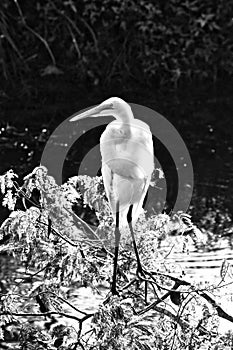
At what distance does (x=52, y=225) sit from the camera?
2.67m

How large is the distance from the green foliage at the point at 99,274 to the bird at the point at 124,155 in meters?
0.21

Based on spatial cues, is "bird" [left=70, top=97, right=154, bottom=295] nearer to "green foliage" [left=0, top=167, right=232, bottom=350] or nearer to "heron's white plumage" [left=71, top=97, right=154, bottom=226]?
"heron's white plumage" [left=71, top=97, right=154, bottom=226]

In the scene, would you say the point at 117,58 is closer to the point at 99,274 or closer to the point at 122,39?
the point at 122,39

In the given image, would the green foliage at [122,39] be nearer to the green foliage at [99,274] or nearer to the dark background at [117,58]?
the dark background at [117,58]

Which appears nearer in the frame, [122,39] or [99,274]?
[99,274]

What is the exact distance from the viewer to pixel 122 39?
6992mm

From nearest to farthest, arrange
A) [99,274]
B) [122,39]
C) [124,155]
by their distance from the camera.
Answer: [124,155] < [99,274] < [122,39]

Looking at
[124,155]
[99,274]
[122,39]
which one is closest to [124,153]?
[124,155]

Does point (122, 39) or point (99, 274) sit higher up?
point (122, 39)

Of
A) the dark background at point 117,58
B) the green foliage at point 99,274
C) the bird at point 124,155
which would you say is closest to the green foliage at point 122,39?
the dark background at point 117,58

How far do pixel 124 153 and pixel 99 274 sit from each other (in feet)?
1.76

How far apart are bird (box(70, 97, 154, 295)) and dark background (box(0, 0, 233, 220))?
3417mm

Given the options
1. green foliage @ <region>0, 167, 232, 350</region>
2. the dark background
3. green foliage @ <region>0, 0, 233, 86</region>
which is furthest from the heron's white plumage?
green foliage @ <region>0, 0, 233, 86</region>

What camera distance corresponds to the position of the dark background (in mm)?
6195
